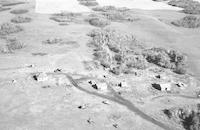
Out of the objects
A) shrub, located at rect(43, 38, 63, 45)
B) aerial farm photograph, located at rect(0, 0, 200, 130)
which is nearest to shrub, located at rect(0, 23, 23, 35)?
aerial farm photograph, located at rect(0, 0, 200, 130)

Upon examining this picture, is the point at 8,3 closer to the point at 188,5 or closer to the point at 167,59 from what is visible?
the point at 188,5

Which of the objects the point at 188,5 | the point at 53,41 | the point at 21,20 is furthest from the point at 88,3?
the point at 53,41

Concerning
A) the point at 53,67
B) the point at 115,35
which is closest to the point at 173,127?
the point at 53,67

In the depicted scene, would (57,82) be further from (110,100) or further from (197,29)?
(197,29)

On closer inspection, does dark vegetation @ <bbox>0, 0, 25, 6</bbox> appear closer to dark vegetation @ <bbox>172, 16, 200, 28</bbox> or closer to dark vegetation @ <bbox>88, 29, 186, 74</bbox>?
dark vegetation @ <bbox>88, 29, 186, 74</bbox>

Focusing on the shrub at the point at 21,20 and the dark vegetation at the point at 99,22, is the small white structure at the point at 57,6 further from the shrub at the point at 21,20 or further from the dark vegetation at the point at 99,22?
the dark vegetation at the point at 99,22

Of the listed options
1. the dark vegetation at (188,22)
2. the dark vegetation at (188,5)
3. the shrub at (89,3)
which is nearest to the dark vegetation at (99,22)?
the dark vegetation at (188,22)
